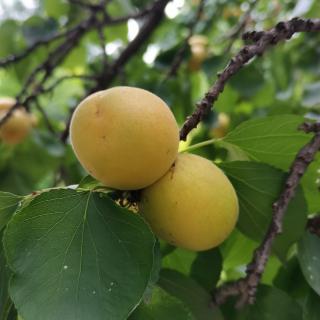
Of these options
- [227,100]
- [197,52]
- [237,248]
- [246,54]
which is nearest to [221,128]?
[227,100]

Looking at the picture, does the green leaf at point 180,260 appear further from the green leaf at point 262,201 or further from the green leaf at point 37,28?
the green leaf at point 37,28

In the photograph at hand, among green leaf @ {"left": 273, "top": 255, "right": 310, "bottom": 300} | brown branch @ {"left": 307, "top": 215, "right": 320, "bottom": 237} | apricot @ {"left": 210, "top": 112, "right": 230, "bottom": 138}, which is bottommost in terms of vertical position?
apricot @ {"left": 210, "top": 112, "right": 230, "bottom": 138}

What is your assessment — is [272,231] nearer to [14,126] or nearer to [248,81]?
[248,81]

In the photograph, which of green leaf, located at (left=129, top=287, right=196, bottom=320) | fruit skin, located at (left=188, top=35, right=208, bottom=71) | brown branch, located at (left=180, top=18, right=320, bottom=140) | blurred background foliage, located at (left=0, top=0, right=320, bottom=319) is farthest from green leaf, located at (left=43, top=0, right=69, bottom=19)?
green leaf, located at (left=129, top=287, right=196, bottom=320)

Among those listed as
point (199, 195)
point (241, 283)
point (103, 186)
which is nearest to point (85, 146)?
point (103, 186)

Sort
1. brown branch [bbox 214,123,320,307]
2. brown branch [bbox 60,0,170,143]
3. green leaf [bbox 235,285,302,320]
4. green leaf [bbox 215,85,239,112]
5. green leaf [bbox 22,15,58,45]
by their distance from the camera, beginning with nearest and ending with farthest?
brown branch [bbox 214,123,320,307]
green leaf [bbox 235,285,302,320]
brown branch [bbox 60,0,170,143]
green leaf [bbox 215,85,239,112]
green leaf [bbox 22,15,58,45]

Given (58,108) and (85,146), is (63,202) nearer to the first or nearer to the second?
(85,146)

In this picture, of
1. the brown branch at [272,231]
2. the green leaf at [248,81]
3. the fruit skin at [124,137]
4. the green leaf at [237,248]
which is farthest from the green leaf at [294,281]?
the green leaf at [248,81]

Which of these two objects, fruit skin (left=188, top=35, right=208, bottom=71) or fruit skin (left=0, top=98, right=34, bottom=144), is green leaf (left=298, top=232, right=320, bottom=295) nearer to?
fruit skin (left=188, top=35, right=208, bottom=71)
